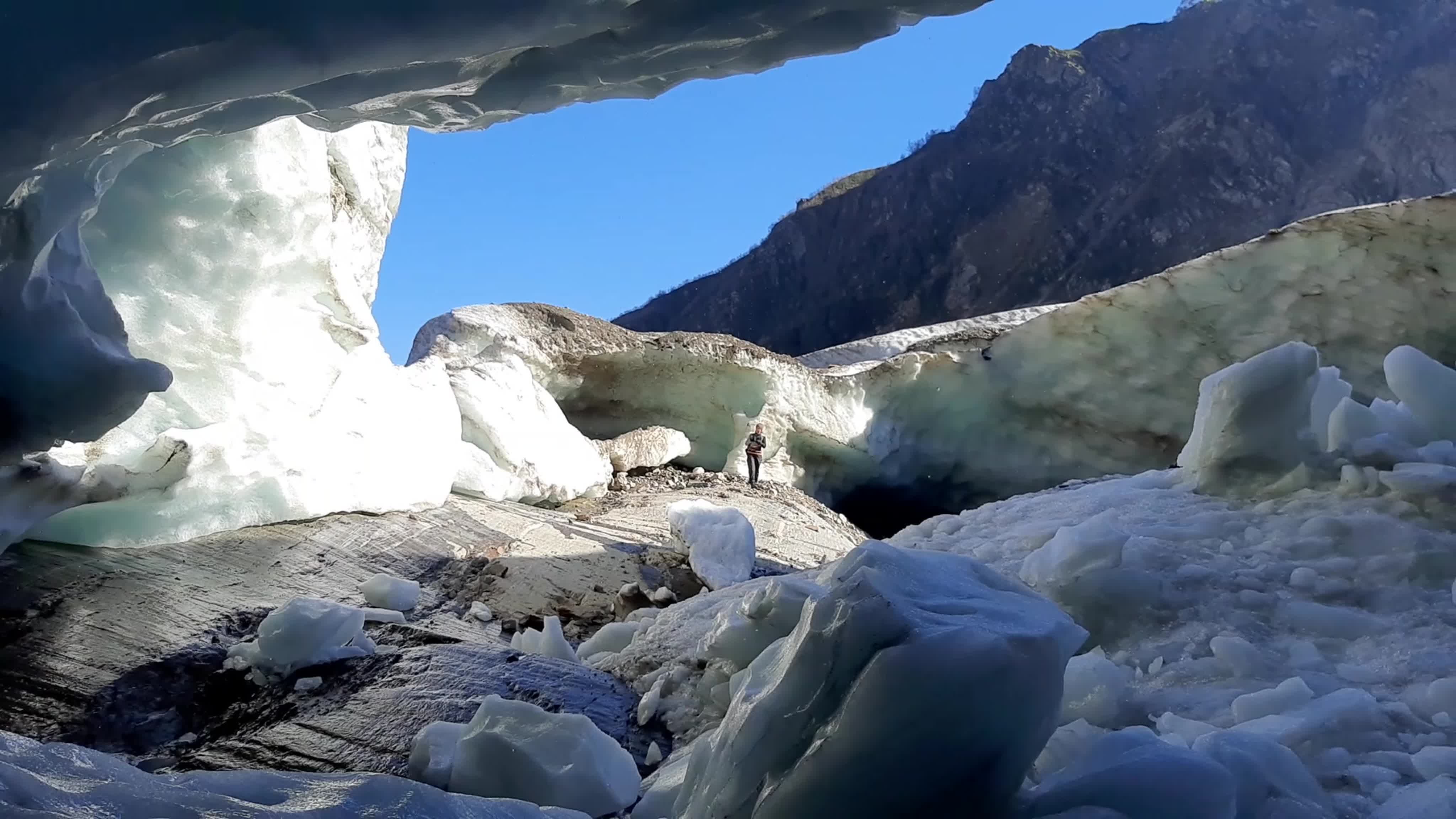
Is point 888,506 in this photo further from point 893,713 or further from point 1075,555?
point 893,713

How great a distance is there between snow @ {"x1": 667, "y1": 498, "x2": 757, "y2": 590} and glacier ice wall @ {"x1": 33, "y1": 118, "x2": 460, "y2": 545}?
1.44 meters

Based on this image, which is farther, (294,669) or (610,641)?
(610,641)

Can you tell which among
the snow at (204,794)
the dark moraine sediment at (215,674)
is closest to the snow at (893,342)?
the dark moraine sediment at (215,674)

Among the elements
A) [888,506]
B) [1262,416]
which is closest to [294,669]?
[1262,416]

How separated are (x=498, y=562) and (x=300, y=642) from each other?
142cm

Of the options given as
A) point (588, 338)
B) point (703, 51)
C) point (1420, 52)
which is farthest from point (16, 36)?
point (1420, 52)

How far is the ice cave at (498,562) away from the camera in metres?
1.24

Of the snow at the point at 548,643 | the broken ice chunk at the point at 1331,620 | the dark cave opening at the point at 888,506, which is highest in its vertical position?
the broken ice chunk at the point at 1331,620

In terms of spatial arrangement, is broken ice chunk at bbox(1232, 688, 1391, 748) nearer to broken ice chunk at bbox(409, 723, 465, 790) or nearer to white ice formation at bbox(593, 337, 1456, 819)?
white ice formation at bbox(593, 337, 1456, 819)

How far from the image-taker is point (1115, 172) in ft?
88.0

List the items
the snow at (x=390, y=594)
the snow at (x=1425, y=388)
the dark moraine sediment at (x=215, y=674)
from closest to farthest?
the dark moraine sediment at (x=215, y=674)
the snow at (x=1425, y=388)
the snow at (x=390, y=594)

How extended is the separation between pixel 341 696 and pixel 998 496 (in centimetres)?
766

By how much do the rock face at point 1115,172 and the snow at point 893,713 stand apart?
2410cm

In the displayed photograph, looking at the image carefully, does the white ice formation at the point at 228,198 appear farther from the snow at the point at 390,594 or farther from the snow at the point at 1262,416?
the snow at the point at 1262,416
